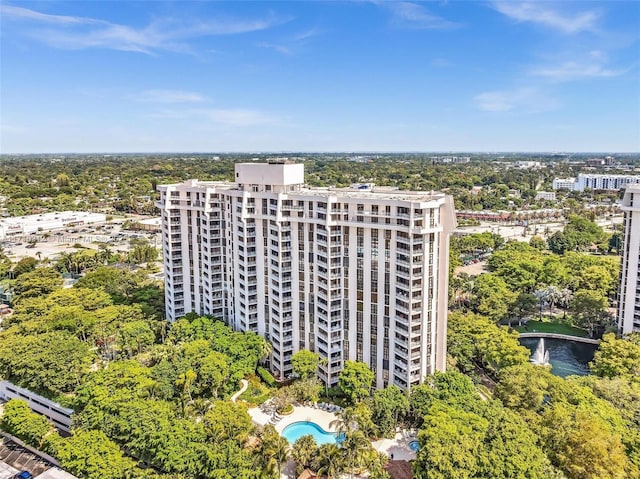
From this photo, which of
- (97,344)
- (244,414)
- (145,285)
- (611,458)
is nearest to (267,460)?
(244,414)

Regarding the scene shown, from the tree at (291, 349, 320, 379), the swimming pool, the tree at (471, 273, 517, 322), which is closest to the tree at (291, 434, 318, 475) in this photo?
the swimming pool

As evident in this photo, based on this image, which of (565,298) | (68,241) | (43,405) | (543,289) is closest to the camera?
(43,405)

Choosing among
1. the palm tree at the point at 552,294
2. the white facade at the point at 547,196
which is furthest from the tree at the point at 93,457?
the white facade at the point at 547,196

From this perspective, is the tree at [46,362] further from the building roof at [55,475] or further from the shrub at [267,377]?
the shrub at [267,377]

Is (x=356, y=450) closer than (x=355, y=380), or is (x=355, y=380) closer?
(x=356, y=450)

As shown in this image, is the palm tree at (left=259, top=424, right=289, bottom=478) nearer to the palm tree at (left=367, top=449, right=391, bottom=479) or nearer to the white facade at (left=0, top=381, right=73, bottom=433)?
the palm tree at (left=367, top=449, right=391, bottom=479)

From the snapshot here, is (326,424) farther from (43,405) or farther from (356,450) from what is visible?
(43,405)

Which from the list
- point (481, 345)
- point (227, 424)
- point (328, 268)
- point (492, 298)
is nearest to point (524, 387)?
point (481, 345)
